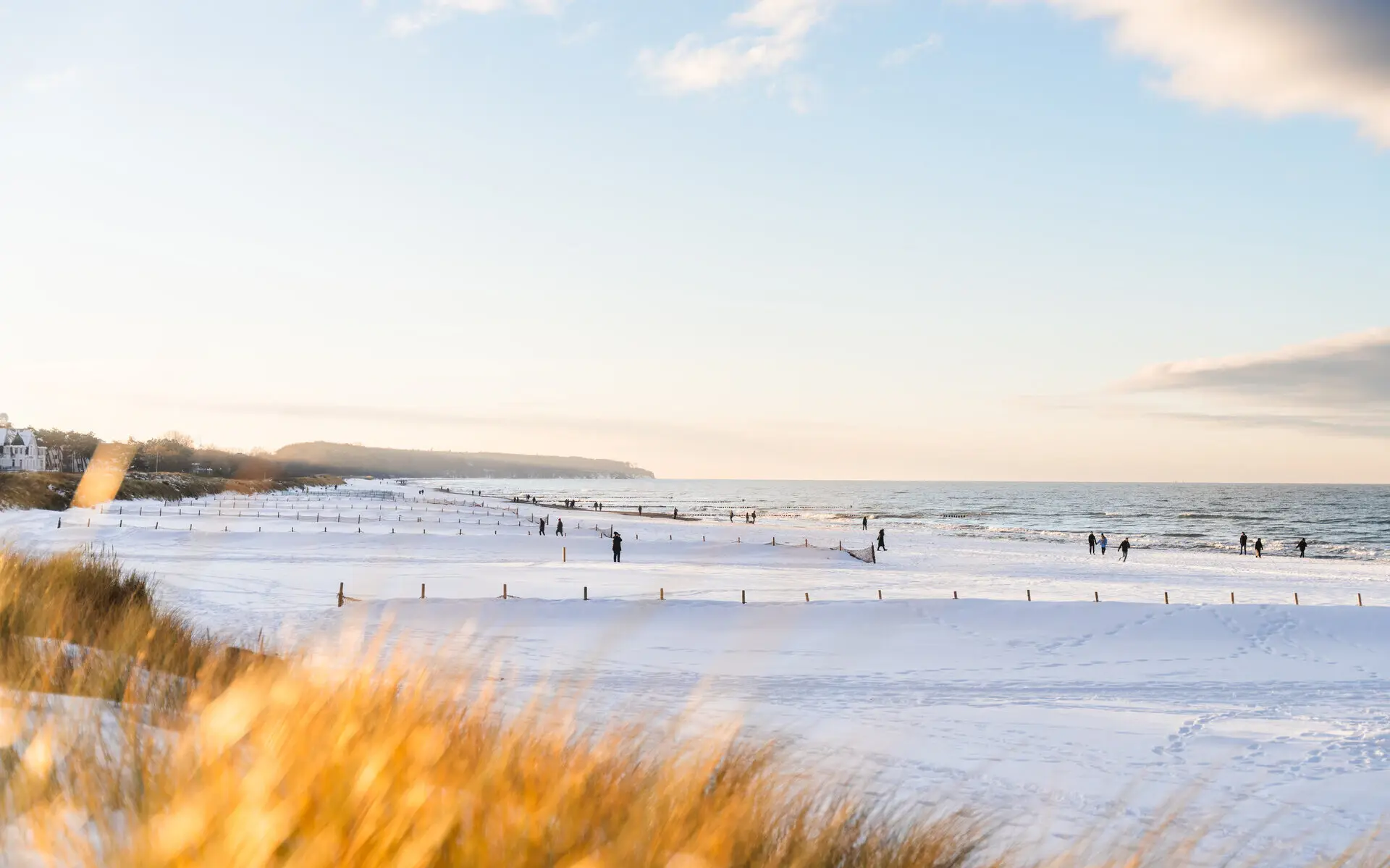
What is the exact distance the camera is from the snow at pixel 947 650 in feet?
34.7

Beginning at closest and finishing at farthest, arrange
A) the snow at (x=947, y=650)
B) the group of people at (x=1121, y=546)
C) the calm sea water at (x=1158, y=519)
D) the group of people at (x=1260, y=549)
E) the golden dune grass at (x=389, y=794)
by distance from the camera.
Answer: the golden dune grass at (x=389, y=794) → the snow at (x=947, y=650) → the group of people at (x=1121, y=546) → the group of people at (x=1260, y=549) → the calm sea water at (x=1158, y=519)

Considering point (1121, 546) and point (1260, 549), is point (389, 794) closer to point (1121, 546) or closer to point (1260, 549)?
point (1121, 546)

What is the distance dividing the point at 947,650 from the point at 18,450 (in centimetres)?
12208

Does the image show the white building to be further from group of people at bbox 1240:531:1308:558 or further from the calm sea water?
group of people at bbox 1240:531:1308:558

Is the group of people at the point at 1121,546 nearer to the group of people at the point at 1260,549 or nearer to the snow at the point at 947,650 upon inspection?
the snow at the point at 947,650

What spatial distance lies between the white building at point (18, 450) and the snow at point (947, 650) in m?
72.0

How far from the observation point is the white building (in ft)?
331

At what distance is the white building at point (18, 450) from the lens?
101 m

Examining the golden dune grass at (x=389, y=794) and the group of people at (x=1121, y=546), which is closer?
the golden dune grass at (x=389, y=794)

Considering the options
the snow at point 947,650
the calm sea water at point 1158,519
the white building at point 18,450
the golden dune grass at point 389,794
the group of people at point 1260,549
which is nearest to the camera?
the golden dune grass at point 389,794

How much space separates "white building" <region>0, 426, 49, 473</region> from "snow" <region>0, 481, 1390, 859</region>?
72.0 metres

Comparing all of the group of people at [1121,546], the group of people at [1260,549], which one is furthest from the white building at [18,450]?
the group of people at [1260,549]

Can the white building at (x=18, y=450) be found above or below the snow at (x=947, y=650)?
above

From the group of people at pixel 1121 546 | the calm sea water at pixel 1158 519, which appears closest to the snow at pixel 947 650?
the group of people at pixel 1121 546
